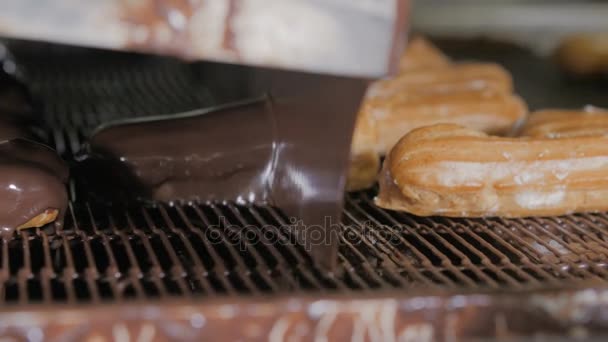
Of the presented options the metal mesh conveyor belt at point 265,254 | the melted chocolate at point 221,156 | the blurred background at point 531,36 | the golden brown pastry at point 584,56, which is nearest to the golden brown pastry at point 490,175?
the metal mesh conveyor belt at point 265,254

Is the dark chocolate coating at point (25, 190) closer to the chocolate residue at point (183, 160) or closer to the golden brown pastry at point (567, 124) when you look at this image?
the chocolate residue at point (183, 160)

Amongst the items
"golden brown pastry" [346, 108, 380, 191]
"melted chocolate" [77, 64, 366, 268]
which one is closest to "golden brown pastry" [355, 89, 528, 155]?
"golden brown pastry" [346, 108, 380, 191]

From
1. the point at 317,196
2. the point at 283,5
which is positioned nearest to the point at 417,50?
the point at 317,196

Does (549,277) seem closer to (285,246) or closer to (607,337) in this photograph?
(607,337)

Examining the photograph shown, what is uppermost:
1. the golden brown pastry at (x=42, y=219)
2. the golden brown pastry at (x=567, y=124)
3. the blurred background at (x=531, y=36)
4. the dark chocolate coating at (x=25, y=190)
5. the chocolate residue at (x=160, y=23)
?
the chocolate residue at (x=160, y=23)

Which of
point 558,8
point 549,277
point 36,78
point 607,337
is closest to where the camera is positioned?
point 607,337

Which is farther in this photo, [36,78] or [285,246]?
[36,78]
